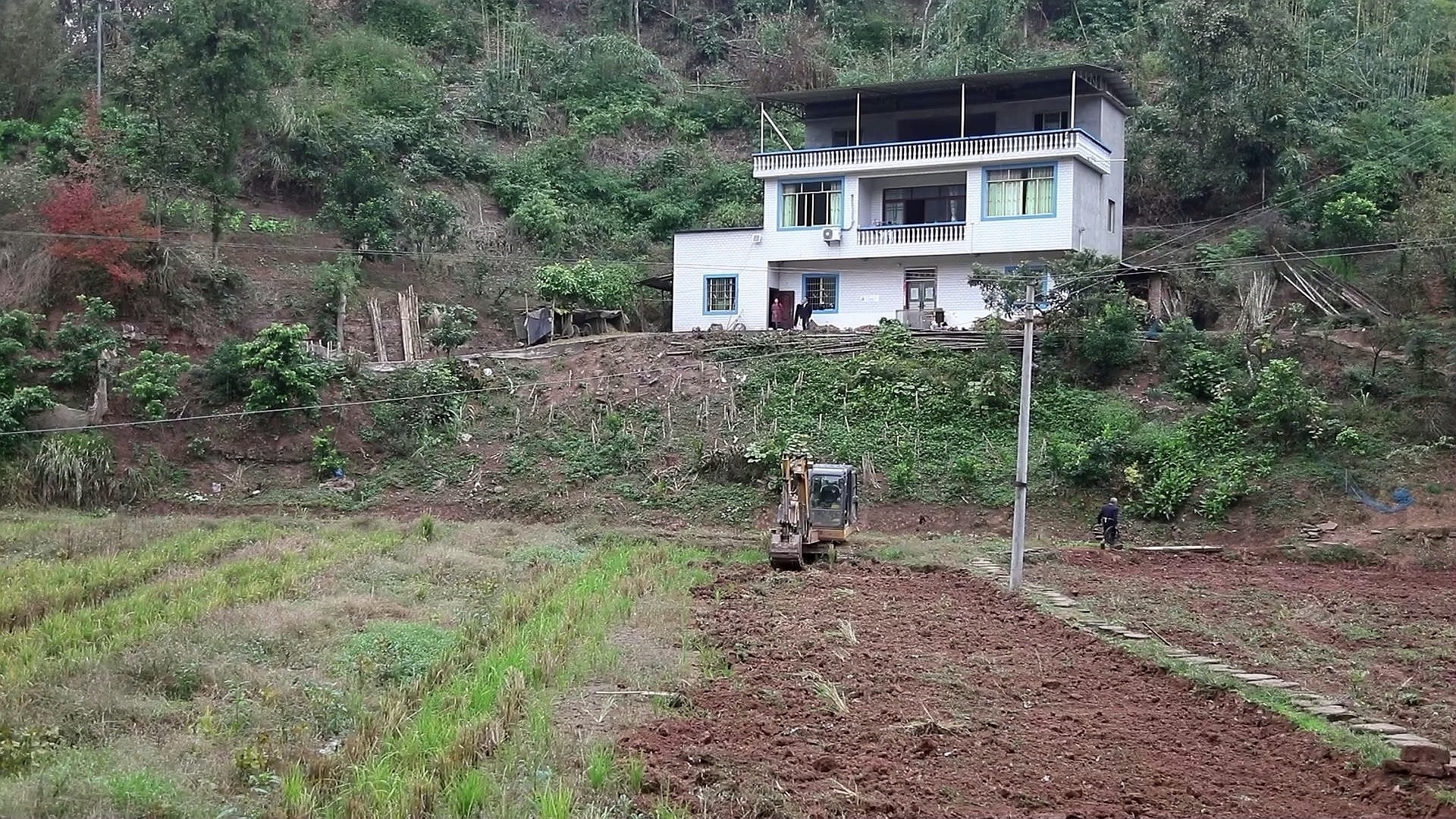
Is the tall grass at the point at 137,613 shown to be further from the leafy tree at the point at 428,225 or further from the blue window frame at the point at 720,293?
the leafy tree at the point at 428,225

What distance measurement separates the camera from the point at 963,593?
20734 mm

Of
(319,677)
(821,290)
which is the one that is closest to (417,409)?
(821,290)

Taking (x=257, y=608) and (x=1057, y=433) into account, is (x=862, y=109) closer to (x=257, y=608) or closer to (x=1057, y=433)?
(x=1057, y=433)

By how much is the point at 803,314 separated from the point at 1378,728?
27.5 m

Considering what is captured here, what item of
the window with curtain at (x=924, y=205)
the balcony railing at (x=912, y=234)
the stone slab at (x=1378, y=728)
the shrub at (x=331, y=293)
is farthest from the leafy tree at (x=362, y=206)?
the stone slab at (x=1378, y=728)

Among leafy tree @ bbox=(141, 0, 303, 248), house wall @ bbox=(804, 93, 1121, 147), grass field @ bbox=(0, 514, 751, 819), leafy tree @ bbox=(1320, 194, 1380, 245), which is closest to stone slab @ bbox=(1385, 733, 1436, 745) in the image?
grass field @ bbox=(0, 514, 751, 819)

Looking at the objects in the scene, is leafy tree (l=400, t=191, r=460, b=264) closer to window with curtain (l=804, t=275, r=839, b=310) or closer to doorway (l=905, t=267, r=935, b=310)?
window with curtain (l=804, t=275, r=839, b=310)

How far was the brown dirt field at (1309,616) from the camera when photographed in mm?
13117

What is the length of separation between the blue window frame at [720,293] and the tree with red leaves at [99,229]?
15.6 metres

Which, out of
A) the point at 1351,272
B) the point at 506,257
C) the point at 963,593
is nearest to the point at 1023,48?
the point at 1351,272

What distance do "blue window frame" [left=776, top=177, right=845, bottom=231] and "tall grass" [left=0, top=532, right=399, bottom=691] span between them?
66.5ft

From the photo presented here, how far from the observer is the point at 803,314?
37969 mm

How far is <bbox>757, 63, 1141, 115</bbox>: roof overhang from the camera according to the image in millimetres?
36531

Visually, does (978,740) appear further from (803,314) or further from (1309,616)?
(803,314)
